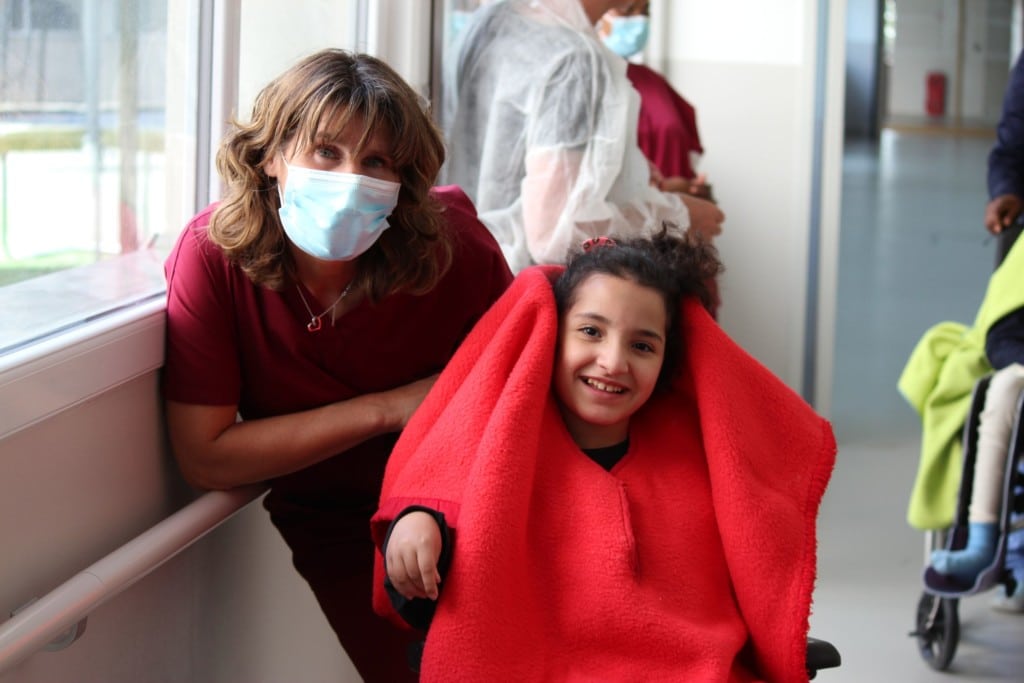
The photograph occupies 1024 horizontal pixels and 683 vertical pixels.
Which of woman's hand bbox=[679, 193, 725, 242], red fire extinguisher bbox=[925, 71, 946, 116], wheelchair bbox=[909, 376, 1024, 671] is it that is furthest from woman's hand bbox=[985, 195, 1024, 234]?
red fire extinguisher bbox=[925, 71, 946, 116]

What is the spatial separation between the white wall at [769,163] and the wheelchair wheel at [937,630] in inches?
58.6

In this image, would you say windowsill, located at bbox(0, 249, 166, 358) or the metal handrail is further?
windowsill, located at bbox(0, 249, 166, 358)

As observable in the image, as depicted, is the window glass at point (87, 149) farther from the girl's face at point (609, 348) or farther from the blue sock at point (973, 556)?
the blue sock at point (973, 556)

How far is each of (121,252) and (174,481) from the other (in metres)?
0.36

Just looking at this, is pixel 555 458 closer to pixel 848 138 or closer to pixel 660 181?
pixel 660 181

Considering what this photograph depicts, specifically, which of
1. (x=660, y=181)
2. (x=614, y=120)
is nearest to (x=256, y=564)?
(x=614, y=120)

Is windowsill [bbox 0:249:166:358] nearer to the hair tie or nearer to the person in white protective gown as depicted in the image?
the hair tie

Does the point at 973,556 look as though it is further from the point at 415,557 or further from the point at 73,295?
the point at 73,295

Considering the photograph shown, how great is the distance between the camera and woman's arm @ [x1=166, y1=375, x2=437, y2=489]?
1.53 metres

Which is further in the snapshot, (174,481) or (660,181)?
(660,181)

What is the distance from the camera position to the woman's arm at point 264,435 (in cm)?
153

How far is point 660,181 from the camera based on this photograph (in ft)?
9.11

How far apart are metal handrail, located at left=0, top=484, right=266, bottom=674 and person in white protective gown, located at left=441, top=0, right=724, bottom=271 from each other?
0.91m

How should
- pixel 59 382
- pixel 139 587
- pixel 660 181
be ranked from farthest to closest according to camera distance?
pixel 660 181 < pixel 139 587 < pixel 59 382
